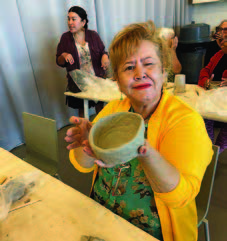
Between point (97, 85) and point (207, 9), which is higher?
point (207, 9)

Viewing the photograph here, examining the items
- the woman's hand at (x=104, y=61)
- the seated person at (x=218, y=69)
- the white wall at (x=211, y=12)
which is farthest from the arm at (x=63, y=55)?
the white wall at (x=211, y=12)

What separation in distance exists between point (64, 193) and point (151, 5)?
3809mm

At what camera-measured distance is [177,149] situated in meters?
0.65

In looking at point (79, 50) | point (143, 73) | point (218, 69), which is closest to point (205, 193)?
point (143, 73)

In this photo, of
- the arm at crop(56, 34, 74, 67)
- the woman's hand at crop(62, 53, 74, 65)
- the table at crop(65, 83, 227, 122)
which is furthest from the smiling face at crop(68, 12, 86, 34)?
the table at crop(65, 83, 227, 122)

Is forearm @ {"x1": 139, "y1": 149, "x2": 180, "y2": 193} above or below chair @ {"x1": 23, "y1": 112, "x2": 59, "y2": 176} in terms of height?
above

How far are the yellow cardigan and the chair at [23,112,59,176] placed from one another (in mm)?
720

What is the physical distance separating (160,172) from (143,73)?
358 millimetres

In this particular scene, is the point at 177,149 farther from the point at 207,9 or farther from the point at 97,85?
the point at 207,9

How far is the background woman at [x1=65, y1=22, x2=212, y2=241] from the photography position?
66 centimetres

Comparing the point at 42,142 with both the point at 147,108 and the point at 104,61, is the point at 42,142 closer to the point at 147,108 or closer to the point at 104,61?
the point at 147,108

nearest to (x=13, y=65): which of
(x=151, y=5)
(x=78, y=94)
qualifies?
(x=78, y=94)

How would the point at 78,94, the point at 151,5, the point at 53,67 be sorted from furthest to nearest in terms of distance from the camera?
the point at 151,5 < the point at 53,67 < the point at 78,94

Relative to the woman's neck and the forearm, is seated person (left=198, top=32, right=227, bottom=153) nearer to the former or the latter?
the woman's neck
